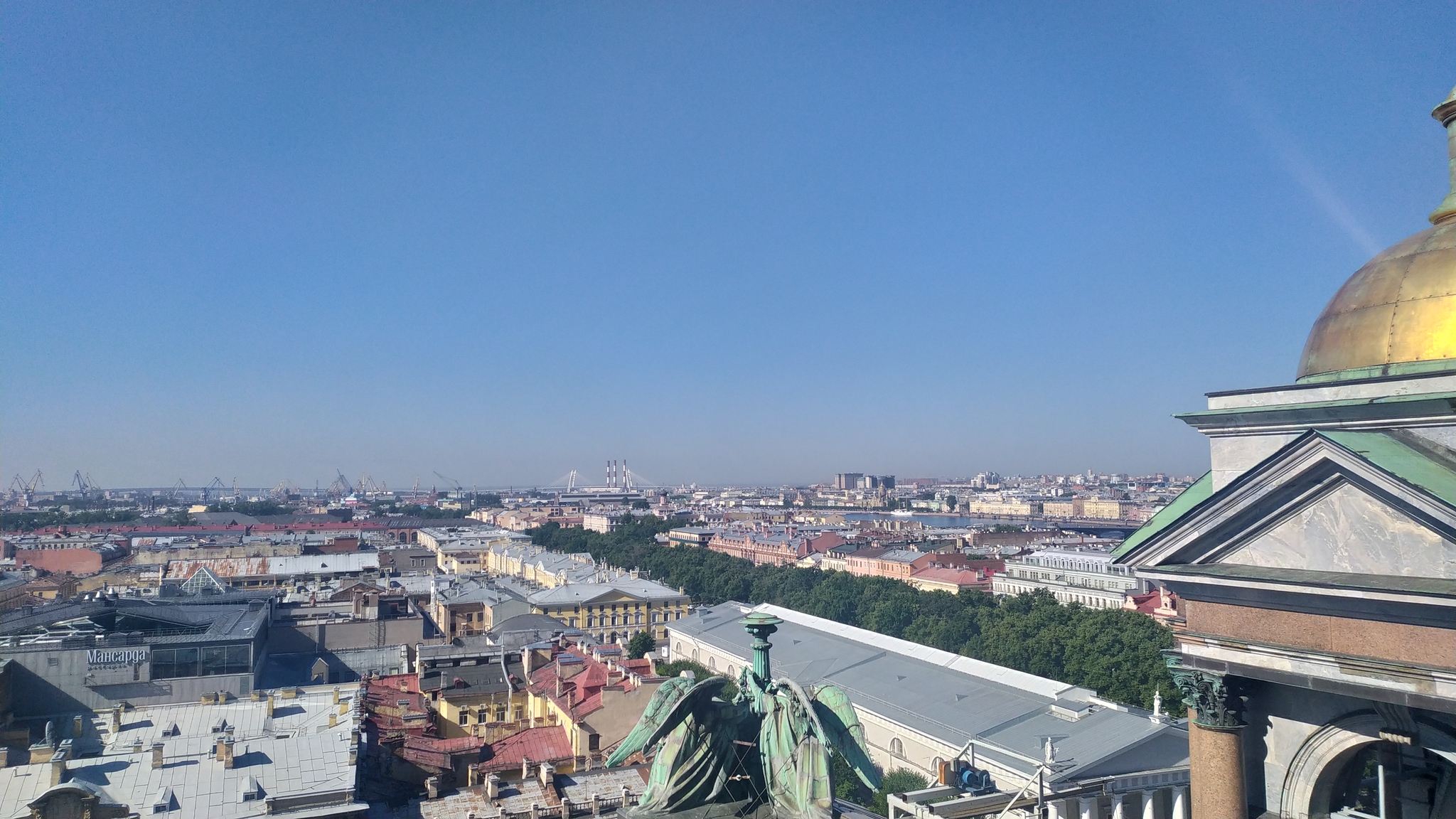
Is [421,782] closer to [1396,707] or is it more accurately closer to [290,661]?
[290,661]

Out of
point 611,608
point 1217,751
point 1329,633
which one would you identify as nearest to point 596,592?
point 611,608

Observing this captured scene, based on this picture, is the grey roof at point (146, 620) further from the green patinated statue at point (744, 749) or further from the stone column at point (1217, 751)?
the stone column at point (1217, 751)

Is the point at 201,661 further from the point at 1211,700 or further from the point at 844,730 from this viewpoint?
the point at 1211,700

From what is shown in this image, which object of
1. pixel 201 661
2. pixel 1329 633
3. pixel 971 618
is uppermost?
pixel 1329 633

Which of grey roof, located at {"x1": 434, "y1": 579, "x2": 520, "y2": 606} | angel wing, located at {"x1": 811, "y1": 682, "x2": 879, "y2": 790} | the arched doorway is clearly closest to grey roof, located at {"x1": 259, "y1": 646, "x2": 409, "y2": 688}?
grey roof, located at {"x1": 434, "y1": 579, "x2": 520, "y2": 606}

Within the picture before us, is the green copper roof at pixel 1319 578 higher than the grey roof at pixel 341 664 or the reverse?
higher

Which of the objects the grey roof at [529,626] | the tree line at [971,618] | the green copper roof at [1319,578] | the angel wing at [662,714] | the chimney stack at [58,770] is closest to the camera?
the green copper roof at [1319,578]

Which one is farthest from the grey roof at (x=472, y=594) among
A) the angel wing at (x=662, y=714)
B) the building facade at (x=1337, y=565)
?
the building facade at (x=1337, y=565)
